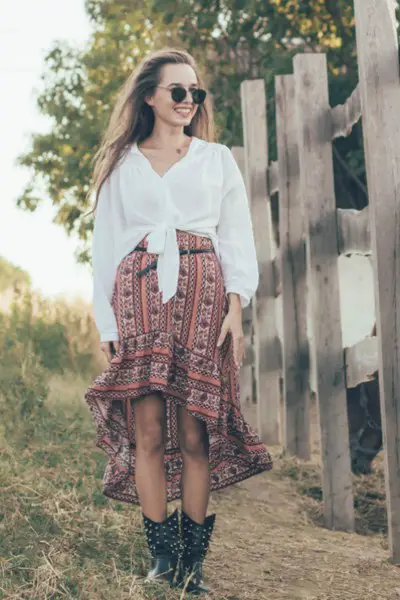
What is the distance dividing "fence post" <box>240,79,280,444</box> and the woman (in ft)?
12.4

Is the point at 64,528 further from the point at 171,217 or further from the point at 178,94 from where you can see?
the point at 178,94

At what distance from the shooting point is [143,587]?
373 centimetres

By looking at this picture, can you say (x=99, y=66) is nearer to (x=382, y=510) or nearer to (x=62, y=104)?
(x=62, y=104)

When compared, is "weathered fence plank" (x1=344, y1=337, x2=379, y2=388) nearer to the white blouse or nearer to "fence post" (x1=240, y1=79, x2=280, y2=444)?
the white blouse

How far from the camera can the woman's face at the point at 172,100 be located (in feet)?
13.0

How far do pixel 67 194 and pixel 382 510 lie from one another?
30.3 ft

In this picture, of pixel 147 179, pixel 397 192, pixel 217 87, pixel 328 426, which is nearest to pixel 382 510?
pixel 328 426

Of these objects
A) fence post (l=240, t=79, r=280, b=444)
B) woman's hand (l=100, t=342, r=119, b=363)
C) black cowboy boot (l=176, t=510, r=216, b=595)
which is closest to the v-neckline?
woman's hand (l=100, t=342, r=119, b=363)

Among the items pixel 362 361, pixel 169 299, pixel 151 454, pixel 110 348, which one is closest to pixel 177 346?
pixel 169 299

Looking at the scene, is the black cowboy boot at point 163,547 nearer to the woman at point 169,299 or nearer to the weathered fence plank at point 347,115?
the woman at point 169,299

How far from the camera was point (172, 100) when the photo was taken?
395 centimetres

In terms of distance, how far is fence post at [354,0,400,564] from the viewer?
184 inches

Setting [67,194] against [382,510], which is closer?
[382,510]

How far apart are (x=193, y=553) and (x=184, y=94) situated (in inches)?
67.5
